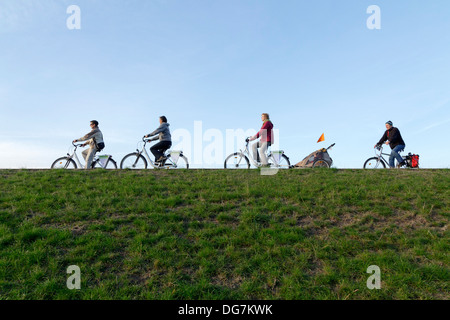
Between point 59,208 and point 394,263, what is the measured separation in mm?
8175

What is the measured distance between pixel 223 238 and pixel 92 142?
9925mm

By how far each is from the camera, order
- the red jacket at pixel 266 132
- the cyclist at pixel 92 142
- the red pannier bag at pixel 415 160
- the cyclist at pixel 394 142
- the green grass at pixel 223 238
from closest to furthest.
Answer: the green grass at pixel 223 238 → the red jacket at pixel 266 132 → the cyclist at pixel 92 142 → the cyclist at pixel 394 142 → the red pannier bag at pixel 415 160

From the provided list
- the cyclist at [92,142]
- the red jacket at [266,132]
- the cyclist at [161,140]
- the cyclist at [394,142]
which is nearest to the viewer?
the red jacket at [266,132]

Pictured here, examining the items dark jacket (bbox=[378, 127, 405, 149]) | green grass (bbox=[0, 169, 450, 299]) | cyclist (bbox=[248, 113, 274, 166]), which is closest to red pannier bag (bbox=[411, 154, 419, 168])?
dark jacket (bbox=[378, 127, 405, 149])

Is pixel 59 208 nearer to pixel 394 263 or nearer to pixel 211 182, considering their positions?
pixel 211 182

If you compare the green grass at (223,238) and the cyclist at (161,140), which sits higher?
the cyclist at (161,140)

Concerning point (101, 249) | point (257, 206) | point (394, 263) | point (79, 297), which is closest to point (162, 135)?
point (257, 206)

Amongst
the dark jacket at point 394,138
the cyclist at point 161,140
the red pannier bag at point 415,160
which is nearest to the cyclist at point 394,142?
the dark jacket at point 394,138

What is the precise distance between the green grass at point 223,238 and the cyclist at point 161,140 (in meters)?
3.73

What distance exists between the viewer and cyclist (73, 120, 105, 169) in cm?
1413

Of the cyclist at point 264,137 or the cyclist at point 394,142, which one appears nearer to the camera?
the cyclist at point 264,137

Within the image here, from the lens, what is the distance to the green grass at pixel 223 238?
5.40m

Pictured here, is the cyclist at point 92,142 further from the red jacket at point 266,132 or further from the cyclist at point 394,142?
the cyclist at point 394,142

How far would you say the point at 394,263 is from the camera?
605 centimetres
